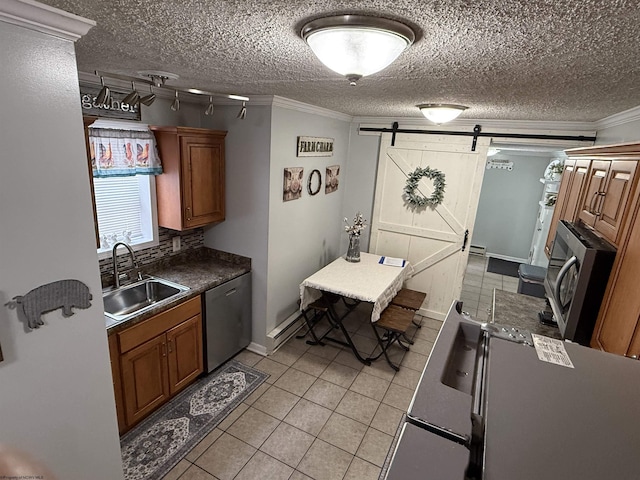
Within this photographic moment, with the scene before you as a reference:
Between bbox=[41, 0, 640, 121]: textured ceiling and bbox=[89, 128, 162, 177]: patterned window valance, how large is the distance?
0.64m

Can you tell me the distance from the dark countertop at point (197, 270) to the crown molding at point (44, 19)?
1741 millimetres

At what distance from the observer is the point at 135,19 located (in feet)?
3.63

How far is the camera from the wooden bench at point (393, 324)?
3250 mm

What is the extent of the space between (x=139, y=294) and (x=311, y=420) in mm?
1751

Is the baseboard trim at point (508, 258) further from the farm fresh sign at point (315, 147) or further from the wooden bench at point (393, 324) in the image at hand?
the farm fresh sign at point (315, 147)

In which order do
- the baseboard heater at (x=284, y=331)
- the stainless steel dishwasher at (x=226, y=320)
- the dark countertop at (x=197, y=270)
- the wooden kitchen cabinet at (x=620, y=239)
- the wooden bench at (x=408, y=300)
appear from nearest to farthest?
1. the wooden kitchen cabinet at (x=620, y=239)
2. the dark countertop at (x=197, y=270)
3. the stainless steel dishwasher at (x=226, y=320)
4. the baseboard heater at (x=284, y=331)
5. the wooden bench at (x=408, y=300)

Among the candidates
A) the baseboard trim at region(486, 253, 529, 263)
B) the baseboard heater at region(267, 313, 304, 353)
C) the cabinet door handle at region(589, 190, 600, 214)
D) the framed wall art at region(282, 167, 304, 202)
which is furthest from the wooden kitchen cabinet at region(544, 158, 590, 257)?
the baseboard trim at region(486, 253, 529, 263)

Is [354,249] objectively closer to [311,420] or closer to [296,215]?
[296,215]

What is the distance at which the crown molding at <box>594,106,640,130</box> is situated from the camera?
219 cm

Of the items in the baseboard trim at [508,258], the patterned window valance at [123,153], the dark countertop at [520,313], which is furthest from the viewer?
the baseboard trim at [508,258]

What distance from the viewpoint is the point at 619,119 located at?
2545mm

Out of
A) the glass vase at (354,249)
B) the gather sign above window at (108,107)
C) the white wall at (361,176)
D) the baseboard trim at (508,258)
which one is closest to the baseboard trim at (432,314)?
the white wall at (361,176)

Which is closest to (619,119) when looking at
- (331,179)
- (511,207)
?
(331,179)

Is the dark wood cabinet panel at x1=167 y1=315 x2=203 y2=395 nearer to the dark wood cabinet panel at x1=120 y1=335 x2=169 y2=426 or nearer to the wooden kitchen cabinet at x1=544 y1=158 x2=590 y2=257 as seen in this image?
the dark wood cabinet panel at x1=120 y1=335 x2=169 y2=426
